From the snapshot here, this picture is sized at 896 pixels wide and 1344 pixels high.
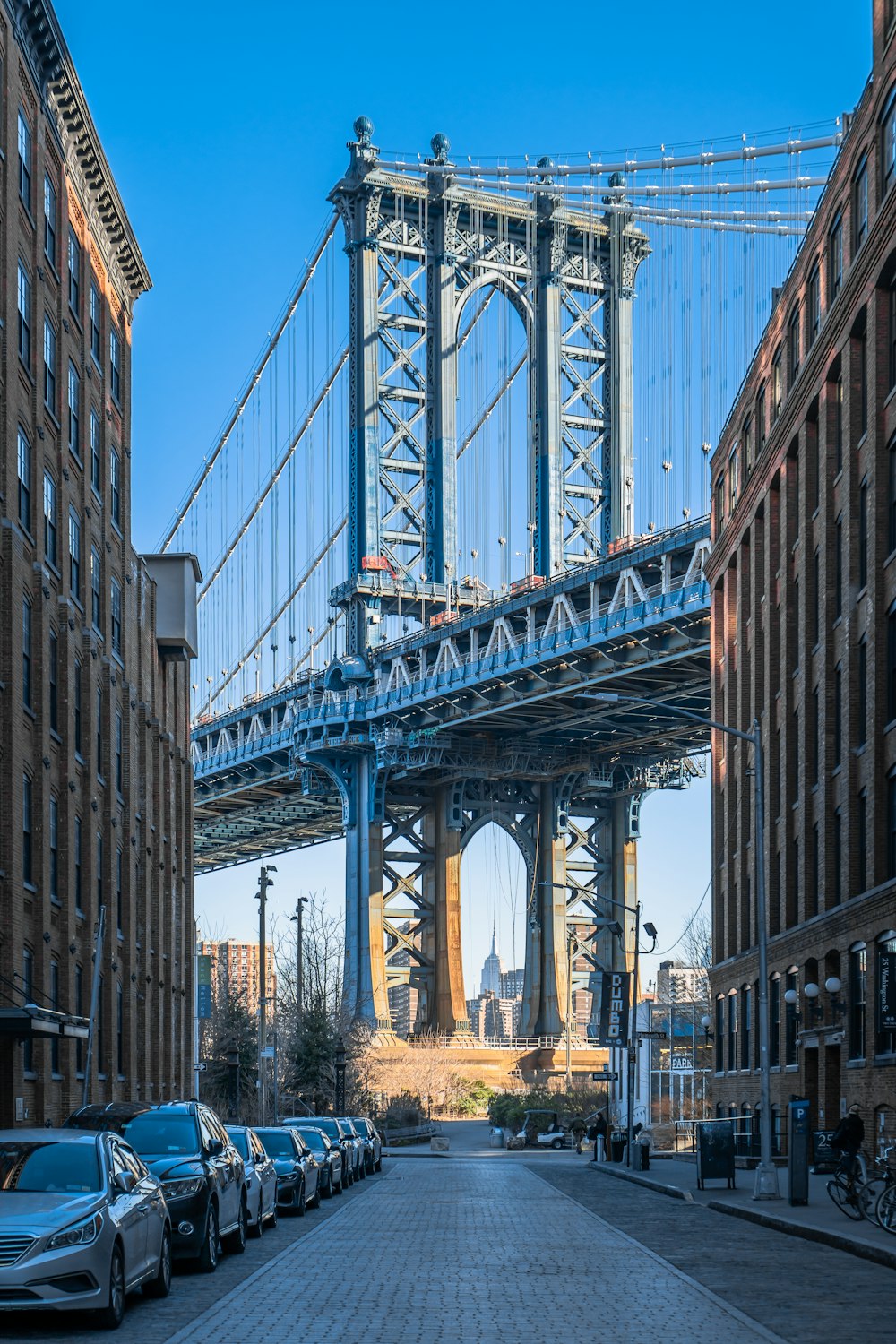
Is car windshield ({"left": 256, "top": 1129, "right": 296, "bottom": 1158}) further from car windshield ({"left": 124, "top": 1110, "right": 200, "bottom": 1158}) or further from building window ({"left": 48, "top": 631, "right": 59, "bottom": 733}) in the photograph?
building window ({"left": 48, "top": 631, "right": 59, "bottom": 733})

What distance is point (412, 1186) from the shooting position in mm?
40750

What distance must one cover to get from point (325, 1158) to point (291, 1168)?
557 cm

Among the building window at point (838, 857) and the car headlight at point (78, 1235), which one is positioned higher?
the building window at point (838, 857)

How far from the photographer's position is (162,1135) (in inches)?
821

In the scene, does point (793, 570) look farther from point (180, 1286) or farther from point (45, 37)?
point (180, 1286)

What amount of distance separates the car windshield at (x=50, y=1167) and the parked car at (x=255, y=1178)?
269 inches

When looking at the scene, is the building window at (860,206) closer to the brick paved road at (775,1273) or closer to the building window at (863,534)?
the building window at (863,534)

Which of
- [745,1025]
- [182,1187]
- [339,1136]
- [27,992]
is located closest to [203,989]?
[745,1025]

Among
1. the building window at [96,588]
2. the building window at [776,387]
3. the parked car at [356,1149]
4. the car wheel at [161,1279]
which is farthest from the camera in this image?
the building window at [776,387]

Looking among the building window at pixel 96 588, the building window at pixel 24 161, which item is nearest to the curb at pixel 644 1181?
the building window at pixel 96 588

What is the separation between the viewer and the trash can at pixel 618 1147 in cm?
5403

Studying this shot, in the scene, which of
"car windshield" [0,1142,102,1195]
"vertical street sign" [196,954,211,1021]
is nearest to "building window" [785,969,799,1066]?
"vertical street sign" [196,954,211,1021]

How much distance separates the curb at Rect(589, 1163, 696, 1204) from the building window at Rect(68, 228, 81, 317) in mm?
22178

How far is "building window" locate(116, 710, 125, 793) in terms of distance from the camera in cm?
4631
